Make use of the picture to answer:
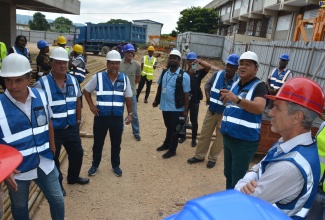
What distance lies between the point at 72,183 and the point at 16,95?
84.7 inches

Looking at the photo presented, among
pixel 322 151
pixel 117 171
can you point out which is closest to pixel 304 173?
pixel 322 151

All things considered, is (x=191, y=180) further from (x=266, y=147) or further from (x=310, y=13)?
(x=310, y=13)

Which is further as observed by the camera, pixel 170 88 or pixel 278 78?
pixel 278 78

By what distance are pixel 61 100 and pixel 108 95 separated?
2.77 ft

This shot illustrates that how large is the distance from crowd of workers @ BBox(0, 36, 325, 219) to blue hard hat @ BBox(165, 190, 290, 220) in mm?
640

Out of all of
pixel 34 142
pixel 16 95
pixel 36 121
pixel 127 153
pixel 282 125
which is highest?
pixel 282 125

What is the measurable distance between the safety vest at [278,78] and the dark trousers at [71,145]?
587cm

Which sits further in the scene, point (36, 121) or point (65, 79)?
point (65, 79)

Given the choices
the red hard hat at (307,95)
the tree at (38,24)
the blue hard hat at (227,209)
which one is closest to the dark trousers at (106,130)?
the red hard hat at (307,95)

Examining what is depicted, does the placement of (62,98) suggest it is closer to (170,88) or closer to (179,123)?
(170,88)

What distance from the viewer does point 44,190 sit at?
251 cm

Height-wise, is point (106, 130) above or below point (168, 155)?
above

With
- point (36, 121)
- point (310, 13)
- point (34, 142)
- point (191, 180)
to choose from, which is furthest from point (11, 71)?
point (310, 13)

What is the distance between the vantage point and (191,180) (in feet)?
14.5
